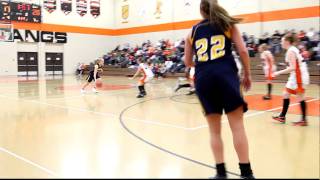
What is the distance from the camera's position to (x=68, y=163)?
13.1 feet

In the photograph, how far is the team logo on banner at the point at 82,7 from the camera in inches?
1190

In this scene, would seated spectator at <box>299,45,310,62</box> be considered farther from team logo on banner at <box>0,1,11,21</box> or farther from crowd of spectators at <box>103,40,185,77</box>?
team logo on banner at <box>0,1,11,21</box>

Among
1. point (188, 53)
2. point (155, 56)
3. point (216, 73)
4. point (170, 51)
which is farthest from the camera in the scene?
point (155, 56)

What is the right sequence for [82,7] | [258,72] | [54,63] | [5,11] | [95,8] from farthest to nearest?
1. [95,8]
2. [82,7]
3. [54,63]
4. [5,11]
5. [258,72]

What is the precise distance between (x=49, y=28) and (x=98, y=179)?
1070 inches

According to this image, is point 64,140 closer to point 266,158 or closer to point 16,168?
point 16,168

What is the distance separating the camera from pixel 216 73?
3.03m

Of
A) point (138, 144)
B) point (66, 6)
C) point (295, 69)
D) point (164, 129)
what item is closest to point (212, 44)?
point (138, 144)

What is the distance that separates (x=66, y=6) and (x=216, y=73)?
93.5ft

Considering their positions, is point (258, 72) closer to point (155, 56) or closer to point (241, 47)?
point (155, 56)

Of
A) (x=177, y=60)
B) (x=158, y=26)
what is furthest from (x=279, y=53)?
(x=158, y=26)

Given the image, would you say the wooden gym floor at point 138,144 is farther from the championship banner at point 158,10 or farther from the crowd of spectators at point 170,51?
the championship banner at point 158,10

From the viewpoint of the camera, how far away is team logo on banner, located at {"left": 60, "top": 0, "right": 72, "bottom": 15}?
2920 centimetres

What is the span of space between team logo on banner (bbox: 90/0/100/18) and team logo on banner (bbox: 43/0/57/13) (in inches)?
137
